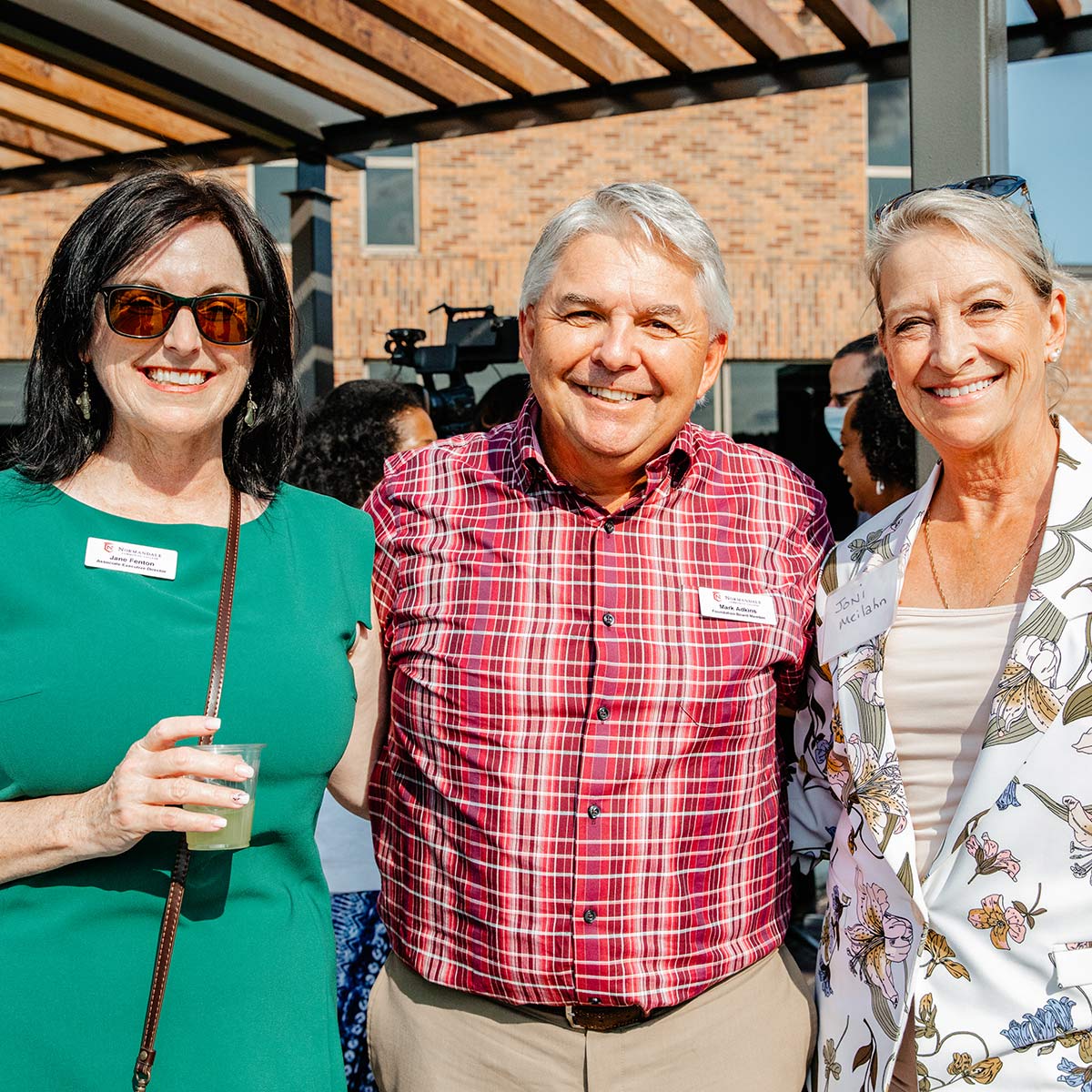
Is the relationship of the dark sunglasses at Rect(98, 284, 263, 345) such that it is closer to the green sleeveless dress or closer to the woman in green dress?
the woman in green dress

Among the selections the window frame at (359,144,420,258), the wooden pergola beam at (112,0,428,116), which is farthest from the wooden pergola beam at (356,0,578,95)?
the window frame at (359,144,420,258)

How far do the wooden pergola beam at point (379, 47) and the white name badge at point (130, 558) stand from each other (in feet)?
9.36

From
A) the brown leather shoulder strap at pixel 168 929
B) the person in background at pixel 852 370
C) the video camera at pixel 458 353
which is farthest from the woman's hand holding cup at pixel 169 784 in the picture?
the video camera at pixel 458 353

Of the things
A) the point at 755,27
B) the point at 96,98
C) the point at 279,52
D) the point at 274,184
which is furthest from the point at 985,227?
the point at 274,184

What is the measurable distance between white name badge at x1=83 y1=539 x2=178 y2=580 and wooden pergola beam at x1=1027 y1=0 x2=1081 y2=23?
324 centimetres

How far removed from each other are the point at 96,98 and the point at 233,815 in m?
4.38

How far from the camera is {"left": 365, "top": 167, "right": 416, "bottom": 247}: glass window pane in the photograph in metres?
12.4

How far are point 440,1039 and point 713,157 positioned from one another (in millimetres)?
11576

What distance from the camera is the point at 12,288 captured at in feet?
37.7

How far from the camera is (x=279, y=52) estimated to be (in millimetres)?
4531

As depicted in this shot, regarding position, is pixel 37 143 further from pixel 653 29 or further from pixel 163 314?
pixel 163 314

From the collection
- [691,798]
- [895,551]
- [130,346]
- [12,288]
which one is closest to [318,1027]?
[691,798]

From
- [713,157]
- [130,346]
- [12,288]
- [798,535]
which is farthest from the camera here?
[713,157]

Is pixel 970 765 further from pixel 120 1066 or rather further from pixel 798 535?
pixel 120 1066
